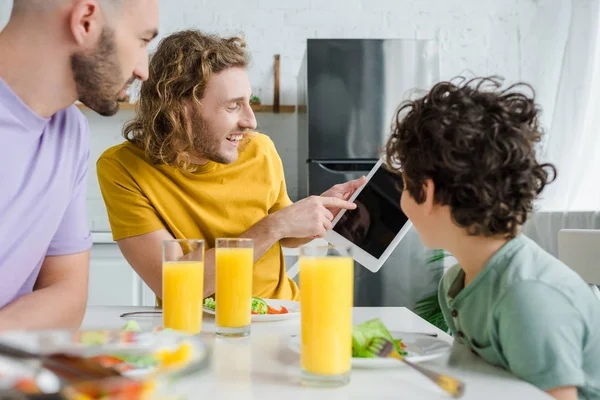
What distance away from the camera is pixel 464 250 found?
99cm

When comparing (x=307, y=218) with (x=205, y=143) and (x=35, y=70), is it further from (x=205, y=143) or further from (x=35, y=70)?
(x=35, y=70)

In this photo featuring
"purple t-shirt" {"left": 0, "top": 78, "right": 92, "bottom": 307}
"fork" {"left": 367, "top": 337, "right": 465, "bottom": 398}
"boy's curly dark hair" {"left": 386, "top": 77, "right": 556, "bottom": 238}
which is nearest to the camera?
"fork" {"left": 367, "top": 337, "right": 465, "bottom": 398}

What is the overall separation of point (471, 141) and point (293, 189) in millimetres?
2928

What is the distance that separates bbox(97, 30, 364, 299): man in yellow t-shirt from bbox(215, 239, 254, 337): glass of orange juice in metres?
0.54

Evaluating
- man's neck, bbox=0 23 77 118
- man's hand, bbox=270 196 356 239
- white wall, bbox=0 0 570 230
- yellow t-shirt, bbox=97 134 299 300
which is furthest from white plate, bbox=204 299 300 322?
white wall, bbox=0 0 570 230

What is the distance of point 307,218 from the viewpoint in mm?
1558

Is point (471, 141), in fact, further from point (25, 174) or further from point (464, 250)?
point (25, 174)

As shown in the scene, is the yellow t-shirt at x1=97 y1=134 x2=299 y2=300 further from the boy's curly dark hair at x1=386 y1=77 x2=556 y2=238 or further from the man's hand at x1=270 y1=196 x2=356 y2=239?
the boy's curly dark hair at x1=386 y1=77 x2=556 y2=238

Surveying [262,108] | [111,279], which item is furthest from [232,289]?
[262,108]

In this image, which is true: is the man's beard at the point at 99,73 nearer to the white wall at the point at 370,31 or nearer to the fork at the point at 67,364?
the fork at the point at 67,364

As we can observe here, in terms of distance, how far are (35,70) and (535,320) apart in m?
0.95

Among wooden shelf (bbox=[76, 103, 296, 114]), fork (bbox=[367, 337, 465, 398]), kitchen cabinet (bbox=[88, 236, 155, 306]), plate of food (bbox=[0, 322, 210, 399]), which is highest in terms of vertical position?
wooden shelf (bbox=[76, 103, 296, 114])

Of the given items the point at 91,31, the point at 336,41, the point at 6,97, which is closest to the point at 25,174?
the point at 6,97

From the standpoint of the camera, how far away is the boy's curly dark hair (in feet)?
3.04
